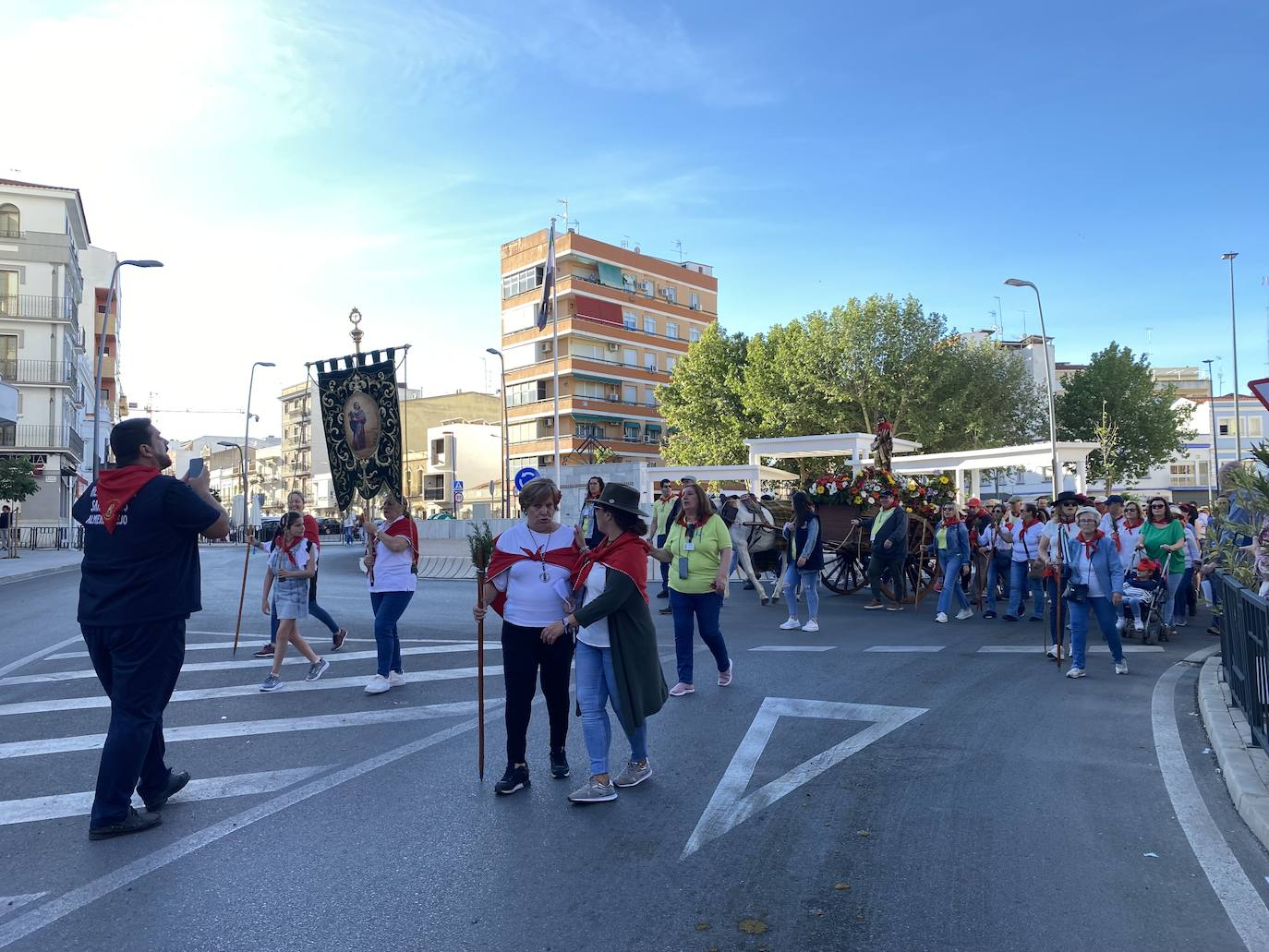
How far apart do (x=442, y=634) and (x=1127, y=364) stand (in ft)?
156

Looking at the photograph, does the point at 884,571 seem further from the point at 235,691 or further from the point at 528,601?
the point at 528,601

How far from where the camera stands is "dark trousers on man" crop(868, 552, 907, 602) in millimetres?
13719

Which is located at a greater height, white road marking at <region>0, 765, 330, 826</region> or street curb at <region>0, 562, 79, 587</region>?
white road marking at <region>0, 765, 330, 826</region>

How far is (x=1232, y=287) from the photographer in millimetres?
49156

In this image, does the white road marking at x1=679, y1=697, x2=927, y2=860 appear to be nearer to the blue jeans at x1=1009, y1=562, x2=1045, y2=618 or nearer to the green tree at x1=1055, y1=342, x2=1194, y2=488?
the blue jeans at x1=1009, y1=562, x2=1045, y2=618

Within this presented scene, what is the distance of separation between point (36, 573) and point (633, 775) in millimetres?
25261

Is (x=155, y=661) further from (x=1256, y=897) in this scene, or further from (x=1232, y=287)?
(x=1232, y=287)

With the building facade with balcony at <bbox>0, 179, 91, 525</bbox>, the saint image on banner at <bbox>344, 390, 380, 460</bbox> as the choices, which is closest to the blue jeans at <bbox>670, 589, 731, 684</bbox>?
the saint image on banner at <bbox>344, 390, 380, 460</bbox>

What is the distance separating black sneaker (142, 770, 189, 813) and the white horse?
392 inches

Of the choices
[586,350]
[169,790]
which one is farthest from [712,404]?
[169,790]

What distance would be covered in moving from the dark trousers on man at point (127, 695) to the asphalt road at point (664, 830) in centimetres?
22

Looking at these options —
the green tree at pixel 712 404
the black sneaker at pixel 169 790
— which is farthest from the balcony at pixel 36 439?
the black sneaker at pixel 169 790

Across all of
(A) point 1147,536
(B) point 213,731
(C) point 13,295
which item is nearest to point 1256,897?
(B) point 213,731

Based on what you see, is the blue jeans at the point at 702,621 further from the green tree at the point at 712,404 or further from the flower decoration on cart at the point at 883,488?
the green tree at the point at 712,404
